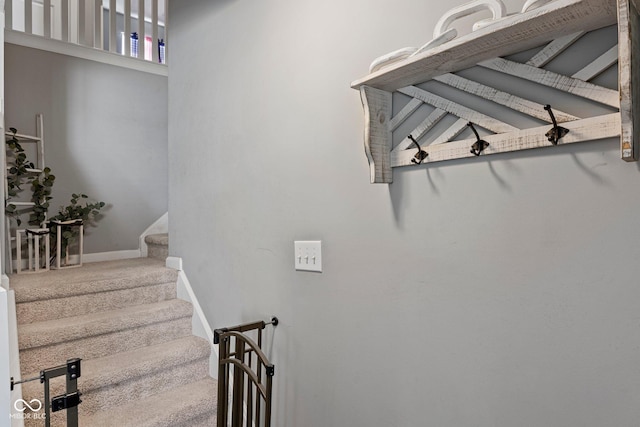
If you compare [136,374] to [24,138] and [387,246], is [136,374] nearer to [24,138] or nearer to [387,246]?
[387,246]

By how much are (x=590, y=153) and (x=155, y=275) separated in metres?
2.25

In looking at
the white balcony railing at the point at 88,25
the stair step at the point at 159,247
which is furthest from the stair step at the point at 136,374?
the white balcony railing at the point at 88,25

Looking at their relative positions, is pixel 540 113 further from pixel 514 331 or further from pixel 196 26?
pixel 196 26

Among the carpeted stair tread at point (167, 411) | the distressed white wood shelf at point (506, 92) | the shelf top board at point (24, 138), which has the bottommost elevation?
the carpeted stair tread at point (167, 411)

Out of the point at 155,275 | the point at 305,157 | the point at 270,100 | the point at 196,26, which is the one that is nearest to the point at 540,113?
the point at 305,157

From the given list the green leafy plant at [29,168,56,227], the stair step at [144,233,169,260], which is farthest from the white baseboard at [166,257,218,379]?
the green leafy plant at [29,168,56,227]

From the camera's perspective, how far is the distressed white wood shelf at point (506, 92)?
0.76 metres

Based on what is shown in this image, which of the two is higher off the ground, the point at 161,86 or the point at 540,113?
the point at 161,86

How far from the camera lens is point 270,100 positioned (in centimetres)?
170

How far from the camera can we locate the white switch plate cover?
1.49m

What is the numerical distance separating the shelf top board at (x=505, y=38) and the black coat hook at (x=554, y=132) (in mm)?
169

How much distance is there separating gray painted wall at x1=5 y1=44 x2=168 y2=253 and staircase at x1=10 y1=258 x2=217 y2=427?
116 cm

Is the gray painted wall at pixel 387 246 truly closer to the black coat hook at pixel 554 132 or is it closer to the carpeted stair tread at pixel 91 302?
the black coat hook at pixel 554 132

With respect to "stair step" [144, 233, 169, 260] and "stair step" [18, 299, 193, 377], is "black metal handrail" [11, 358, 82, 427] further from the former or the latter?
"stair step" [144, 233, 169, 260]
